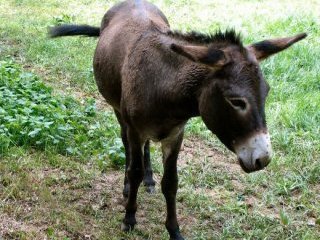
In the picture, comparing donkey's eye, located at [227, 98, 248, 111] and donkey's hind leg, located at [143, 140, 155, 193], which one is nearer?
donkey's eye, located at [227, 98, 248, 111]

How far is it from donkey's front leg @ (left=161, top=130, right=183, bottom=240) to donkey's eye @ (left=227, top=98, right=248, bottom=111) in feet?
2.80

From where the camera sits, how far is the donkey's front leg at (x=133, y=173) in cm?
366

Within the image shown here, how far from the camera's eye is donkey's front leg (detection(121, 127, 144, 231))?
3662 mm

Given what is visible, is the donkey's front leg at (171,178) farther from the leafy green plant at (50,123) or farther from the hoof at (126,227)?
the leafy green plant at (50,123)

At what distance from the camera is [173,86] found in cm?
317

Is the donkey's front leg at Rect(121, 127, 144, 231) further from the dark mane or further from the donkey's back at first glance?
the dark mane

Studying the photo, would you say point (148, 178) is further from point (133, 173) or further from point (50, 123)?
point (50, 123)

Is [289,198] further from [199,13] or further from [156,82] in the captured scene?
[199,13]

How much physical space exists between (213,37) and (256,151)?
0.78m

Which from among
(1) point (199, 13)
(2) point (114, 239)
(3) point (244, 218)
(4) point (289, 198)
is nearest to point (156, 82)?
(2) point (114, 239)

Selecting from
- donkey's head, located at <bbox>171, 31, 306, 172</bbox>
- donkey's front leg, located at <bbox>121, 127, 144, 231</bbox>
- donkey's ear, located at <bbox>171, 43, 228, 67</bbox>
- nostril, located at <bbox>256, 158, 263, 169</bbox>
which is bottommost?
donkey's front leg, located at <bbox>121, 127, 144, 231</bbox>

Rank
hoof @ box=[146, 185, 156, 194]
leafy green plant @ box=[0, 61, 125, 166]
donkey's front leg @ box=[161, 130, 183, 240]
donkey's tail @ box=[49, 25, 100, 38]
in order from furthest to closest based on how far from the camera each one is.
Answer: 1. donkey's tail @ box=[49, 25, 100, 38]
2. leafy green plant @ box=[0, 61, 125, 166]
3. hoof @ box=[146, 185, 156, 194]
4. donkey's front leg @ box=[161, 130, 183, 240]

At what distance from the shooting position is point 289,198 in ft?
14.6

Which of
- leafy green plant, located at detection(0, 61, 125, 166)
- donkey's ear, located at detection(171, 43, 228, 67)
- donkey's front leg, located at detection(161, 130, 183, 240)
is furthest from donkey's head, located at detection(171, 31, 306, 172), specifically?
leafy green plant, located at detection(0, 61, 125, 166)
